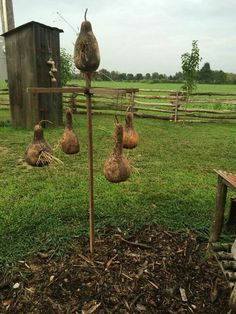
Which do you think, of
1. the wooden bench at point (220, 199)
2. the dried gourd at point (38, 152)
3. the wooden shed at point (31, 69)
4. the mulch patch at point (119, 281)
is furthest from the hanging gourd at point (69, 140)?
the wooden shed at point (31, 69)

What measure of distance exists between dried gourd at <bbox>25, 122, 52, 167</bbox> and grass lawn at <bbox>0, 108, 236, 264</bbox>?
59 centimetres

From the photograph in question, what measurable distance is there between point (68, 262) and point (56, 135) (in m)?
5.76

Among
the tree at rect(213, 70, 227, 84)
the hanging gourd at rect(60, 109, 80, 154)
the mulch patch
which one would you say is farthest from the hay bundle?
the tree at rect(213, 70, 227, 84)

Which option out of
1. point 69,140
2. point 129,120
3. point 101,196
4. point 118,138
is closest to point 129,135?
point 129,120

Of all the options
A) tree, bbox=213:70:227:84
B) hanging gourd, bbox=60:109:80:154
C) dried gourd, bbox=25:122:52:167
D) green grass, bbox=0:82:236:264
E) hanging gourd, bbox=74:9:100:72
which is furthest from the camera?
tree, bbox=213:70:227:84

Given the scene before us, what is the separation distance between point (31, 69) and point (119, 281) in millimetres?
7229

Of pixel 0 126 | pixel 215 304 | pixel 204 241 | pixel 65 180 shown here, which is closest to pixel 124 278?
pixel 215 304

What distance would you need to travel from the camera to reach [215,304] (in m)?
2.26

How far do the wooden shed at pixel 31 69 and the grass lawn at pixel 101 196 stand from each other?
182 cm

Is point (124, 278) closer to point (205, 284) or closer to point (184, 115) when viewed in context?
point (205, 284)

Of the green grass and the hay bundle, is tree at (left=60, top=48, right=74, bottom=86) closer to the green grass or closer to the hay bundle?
the green grass

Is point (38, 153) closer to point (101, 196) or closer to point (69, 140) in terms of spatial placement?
point (69, 140)

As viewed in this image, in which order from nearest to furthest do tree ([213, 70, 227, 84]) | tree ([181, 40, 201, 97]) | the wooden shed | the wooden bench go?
the wooden bench, the wooden shed, tree ([181, 40, 201, 97]), tree ([213, 70, 227, 84])

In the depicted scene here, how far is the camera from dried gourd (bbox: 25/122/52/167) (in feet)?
7.55
